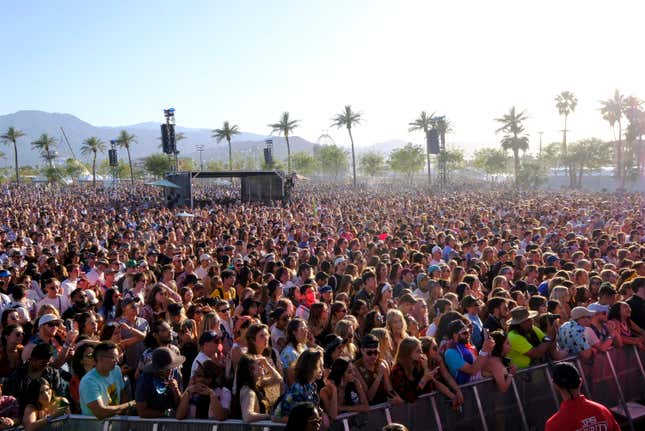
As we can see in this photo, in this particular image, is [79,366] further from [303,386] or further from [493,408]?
[493,408]

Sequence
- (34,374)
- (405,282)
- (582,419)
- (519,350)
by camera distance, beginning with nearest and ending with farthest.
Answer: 1. (582,419)
2. (34,374)
3. (519,350)
4. (405,282)

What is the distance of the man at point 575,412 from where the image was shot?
337 centimetres

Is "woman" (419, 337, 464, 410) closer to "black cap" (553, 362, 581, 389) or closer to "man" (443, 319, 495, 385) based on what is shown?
"man" (443, 319, 495, 385)

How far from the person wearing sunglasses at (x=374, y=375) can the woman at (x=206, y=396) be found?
1.13m

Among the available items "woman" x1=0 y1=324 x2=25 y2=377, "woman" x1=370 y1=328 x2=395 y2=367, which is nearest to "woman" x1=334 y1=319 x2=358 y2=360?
"woman" x1=370 y1=328 x2=395 y2=367

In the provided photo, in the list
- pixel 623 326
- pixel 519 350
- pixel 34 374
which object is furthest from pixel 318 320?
pixel 623 326

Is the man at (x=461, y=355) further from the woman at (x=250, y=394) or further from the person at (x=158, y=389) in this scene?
the person at (x=158, y=389)

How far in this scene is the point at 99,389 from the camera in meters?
4.28

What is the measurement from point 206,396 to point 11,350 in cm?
228

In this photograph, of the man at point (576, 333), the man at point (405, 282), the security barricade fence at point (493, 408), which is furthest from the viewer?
the man at point (405, 282)

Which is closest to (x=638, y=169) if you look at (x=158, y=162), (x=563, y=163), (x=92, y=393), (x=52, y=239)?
(x=563, y=163)

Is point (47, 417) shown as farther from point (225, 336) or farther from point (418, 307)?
point (418, 307)

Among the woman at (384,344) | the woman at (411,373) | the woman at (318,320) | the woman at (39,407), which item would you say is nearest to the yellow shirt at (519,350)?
the woman at (411,373)

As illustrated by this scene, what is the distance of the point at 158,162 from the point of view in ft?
238
